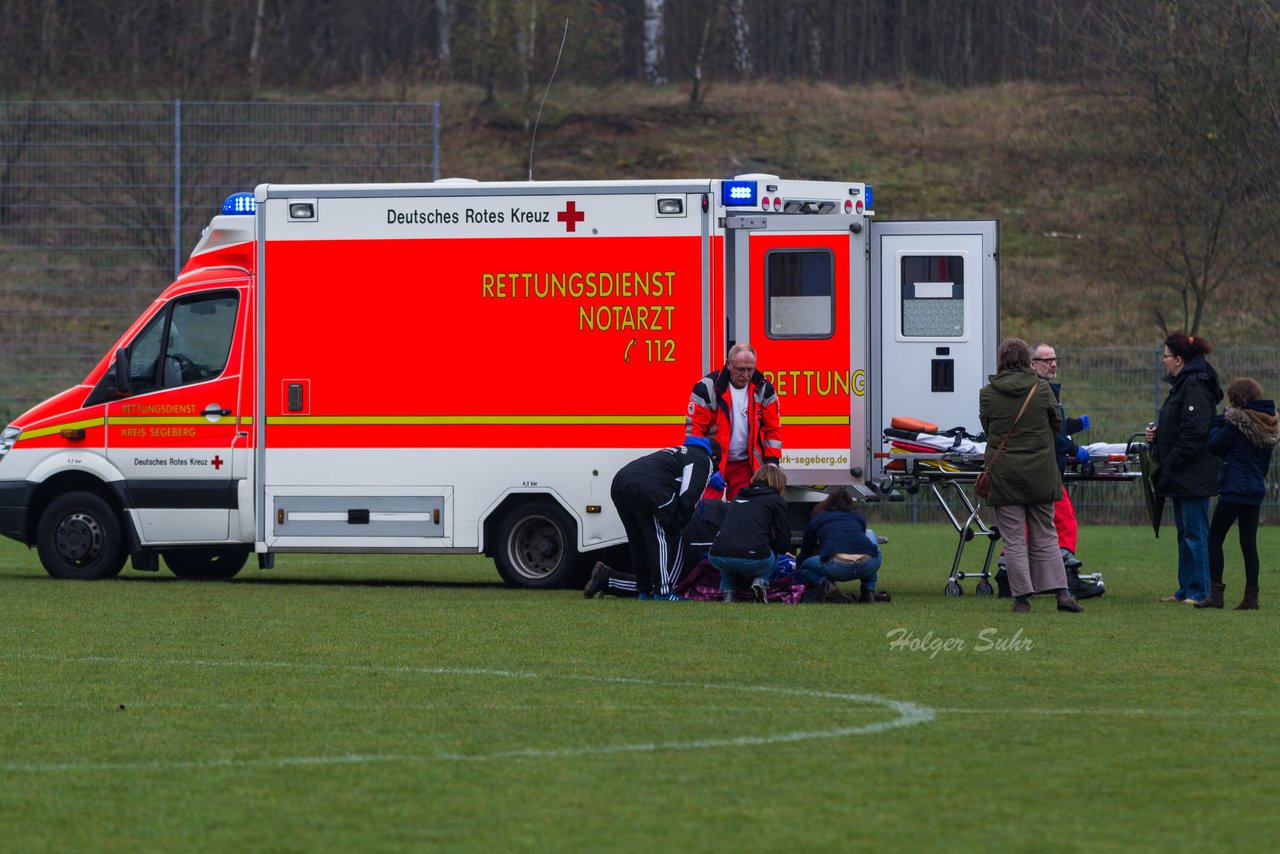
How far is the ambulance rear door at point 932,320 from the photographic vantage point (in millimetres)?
15273

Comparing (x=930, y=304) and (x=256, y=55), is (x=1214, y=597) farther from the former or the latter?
(x=256, y=55)

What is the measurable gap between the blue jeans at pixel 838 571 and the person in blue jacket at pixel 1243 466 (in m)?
2.28

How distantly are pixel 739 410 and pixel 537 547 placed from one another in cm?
231

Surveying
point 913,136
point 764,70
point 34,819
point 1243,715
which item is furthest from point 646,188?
point 764,70

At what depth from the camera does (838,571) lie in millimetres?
13562

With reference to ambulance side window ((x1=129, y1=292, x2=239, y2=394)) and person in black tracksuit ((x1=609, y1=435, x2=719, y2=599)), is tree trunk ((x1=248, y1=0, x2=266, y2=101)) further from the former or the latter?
person in black tracksuit ((x1=609, y1=435, x2=719, y2=599))

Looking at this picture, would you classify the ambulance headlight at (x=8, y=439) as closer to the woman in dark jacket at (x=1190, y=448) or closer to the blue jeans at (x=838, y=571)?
the blue jeans at (x=838, y=571)

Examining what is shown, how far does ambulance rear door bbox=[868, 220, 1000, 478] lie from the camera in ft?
50.1

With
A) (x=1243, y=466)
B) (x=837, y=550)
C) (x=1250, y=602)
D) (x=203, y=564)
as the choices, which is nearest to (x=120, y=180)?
(x=203, y=564)

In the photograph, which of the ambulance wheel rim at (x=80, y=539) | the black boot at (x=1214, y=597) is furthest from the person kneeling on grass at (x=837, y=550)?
the ambulance wheel rim at (x=80, y=539)

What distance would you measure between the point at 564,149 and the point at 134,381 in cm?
2696

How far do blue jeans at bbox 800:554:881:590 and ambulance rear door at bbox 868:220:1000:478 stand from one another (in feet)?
5.92

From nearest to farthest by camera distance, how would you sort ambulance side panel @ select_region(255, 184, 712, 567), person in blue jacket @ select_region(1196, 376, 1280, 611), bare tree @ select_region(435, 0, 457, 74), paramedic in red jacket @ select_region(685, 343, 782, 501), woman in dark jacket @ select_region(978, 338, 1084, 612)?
1. woman in dark jacket @ select_region(978, 338, 1084, 612)
2. person in blue jacket @ select_region(1196, 376, 1280, 611)
3. paramedic in red jacket @ select_region(685, 343, 782, 501)
4. ambulance side panel @ select_region(255, 184, 712, 567)
5. bare tree @ select_region(435, 0, 457, 74)

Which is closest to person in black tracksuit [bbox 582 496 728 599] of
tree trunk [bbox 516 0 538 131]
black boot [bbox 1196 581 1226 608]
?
black boot [bbox 1196 581 1226 608]
